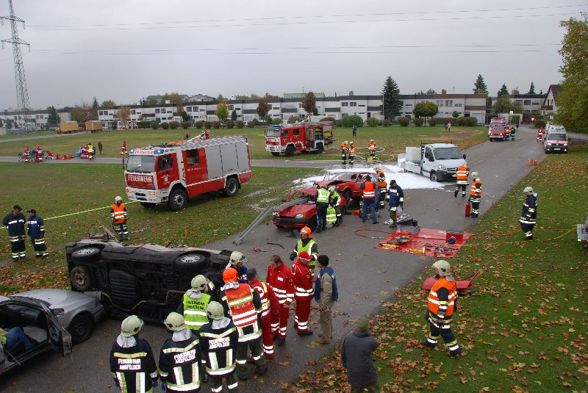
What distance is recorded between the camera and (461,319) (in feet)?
27.4

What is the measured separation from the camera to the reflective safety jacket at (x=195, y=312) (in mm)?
6508

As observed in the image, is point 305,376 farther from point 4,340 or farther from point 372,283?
point 4,340

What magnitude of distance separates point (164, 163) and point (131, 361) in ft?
46.0

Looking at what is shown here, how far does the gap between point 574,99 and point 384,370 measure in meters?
33.7

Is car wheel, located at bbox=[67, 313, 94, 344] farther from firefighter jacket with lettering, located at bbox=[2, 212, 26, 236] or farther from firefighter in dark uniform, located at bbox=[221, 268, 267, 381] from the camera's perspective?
firefighter jacket with lettering, located at bbox=[2, 212, 26, 236]

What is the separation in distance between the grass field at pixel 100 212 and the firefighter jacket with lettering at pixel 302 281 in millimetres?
6413

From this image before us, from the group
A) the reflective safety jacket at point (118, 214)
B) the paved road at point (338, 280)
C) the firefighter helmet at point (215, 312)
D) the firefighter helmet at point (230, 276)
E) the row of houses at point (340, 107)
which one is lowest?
the paved road at point (338, 280)

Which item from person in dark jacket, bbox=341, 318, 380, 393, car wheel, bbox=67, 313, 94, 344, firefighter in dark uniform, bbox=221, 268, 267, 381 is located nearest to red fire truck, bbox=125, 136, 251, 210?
car wheel, bbox=67, 313, 94, 344

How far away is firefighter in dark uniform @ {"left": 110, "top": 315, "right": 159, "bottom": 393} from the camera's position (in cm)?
521

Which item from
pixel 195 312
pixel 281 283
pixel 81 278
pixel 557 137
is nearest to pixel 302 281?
pixel 281 283

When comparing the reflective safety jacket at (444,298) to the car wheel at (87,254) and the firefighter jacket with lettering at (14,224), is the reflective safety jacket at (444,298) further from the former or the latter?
the firefighter jacket with lettering at (14,224)

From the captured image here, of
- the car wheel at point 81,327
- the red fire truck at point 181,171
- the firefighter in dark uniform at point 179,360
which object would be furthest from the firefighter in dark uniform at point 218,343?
the red fire truck at point 181,171

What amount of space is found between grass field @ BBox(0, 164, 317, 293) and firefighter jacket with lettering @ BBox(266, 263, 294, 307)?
20.3 feet

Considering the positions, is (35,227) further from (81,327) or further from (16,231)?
(81,327)
